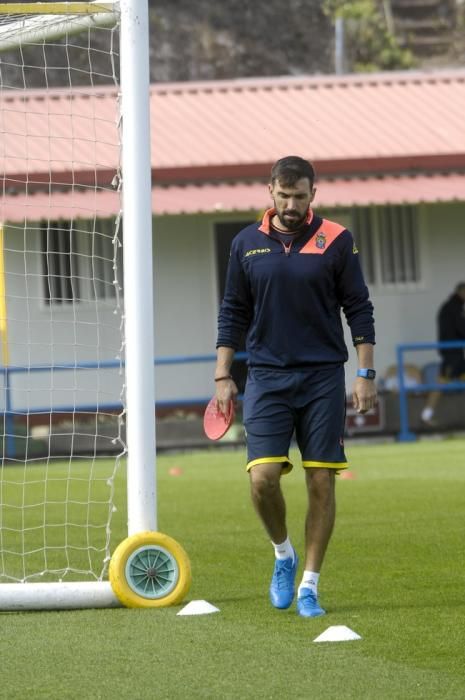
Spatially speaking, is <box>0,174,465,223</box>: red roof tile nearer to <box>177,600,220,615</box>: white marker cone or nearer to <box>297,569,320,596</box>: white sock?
<box>177,600,220,615</box>: white marker cone

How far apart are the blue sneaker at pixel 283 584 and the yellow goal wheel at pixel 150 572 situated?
52 cm

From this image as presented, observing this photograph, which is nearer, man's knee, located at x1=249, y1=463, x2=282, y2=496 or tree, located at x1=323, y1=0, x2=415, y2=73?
man's knee, located at x1=249, y1=463, x2=282, y2=496

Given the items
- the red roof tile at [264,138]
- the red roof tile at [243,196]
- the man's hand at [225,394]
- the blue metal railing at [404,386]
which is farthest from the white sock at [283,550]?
the red roof tile at [264,138]

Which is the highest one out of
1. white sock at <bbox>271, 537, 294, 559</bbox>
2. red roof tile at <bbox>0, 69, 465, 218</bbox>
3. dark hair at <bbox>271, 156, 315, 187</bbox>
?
red roof tile at <bbox>0, 69, 465, 218</bbox>

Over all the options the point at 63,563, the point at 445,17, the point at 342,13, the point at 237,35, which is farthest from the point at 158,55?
the point at 63,563

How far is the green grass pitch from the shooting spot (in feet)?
18.1

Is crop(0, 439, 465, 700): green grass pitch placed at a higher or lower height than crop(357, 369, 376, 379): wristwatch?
lower

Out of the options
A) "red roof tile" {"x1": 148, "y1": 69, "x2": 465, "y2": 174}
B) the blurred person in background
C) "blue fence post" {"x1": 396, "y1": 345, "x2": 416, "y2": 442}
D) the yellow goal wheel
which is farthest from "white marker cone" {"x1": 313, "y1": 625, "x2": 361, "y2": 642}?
"red roof tile" {"x1": 148, "y1": 69, "x2": 465, "y2": 174}

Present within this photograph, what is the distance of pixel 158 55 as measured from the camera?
4006 centimetres

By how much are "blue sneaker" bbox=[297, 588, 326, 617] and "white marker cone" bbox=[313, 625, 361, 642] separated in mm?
557

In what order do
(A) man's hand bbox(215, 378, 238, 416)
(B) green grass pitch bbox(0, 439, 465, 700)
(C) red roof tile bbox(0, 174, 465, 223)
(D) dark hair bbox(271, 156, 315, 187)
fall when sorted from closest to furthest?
(B) green grass pitch bbox(0, 439, 465, 700) → (D) dark hair bbox(271, 156, 315, 187) → (A) man's hand bbox(215, 378, 238, 416) → (C) red roof tile bbox(0, 174, 465, 223)

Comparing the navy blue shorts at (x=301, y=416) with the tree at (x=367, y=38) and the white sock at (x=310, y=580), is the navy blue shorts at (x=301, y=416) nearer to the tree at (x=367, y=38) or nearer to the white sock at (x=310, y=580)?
the white sock at (x=310, y=580)

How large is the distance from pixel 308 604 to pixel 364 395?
0.99 metres

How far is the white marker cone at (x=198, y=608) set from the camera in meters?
7.25
